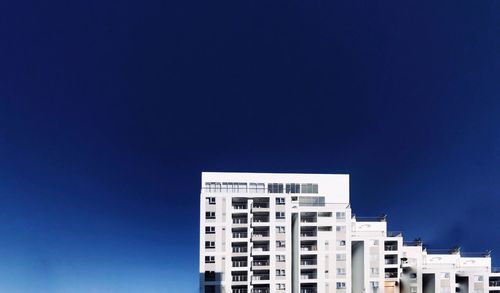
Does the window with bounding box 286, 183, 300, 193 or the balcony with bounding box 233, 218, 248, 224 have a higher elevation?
the window with bounding box 286, 183, 300, 193

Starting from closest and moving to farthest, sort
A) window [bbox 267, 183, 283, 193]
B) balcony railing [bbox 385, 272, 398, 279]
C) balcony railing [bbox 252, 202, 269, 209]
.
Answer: balcony railing [bbox 252, 202, 269, 209] → balcony railing [bbox 385, 272, 398, 279] → window [bbox 267, 183, 283, 193]

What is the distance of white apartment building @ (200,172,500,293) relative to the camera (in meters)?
38.9

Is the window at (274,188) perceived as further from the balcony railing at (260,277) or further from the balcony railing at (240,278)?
the balcony railing at (240,278)

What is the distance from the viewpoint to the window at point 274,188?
1715 inches

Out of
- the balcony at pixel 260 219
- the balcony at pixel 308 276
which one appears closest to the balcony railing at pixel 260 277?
the balcony at pixel 308 276

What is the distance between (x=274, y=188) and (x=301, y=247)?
7592 millimetres

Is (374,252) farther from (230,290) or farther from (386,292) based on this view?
(230,290)

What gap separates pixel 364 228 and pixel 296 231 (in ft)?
33.4

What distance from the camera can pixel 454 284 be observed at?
1624 inches

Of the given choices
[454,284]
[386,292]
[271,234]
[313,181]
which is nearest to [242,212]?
[271,234]

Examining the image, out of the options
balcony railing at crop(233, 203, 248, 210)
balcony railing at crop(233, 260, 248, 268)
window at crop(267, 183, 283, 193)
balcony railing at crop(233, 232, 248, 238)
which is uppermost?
window at crop(267, 183, 283, 193)

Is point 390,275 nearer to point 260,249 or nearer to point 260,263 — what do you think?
point 260,263

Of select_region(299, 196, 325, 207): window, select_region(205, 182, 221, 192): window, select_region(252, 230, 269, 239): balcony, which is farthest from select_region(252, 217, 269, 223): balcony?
select_region(205, 182, 221, 192): window

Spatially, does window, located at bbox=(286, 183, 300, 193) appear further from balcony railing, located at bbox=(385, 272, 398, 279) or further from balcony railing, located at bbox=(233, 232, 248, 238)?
balcony railing, located at bbox=(385, 272, 398, 279)
